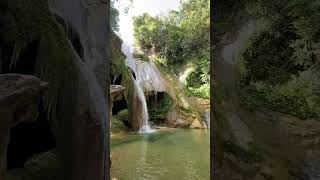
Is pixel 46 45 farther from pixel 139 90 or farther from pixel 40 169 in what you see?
pixel 139 90

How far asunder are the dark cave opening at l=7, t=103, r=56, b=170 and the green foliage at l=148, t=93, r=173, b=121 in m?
15.2

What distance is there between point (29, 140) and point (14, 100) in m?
2.42

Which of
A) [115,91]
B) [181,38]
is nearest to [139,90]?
[115,91]

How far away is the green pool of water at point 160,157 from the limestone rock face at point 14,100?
241 inches

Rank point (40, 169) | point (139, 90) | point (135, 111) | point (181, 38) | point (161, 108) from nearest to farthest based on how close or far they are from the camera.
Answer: point (40, 169) < point (135, 111) < point (139, 90) < point (161, 108) < point (181, 38)

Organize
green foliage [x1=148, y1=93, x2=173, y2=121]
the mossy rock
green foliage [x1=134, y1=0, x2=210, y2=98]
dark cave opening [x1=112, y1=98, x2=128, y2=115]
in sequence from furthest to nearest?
green foliage [x1=134, y1=0, x2=210, y2=98], green foliage [x1=148, y1=93, x2=173, y2=121], dark cave opening [x1=112, y1=98, x2=128, y2=115], the mossy rock

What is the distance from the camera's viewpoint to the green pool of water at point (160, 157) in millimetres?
8391

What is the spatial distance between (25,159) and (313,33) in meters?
3.57

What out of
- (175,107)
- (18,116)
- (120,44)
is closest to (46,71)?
(18,116)

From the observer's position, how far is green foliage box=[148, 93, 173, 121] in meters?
19.6

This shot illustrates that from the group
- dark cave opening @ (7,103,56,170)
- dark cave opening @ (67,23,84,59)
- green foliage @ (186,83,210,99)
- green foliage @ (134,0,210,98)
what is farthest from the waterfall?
dark cave opening @ (7,103,56,170)

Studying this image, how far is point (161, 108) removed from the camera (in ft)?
65.3

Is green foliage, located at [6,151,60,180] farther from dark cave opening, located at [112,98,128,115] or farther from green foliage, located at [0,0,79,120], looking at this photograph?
dark cave opening, located at [112,98,128,115]

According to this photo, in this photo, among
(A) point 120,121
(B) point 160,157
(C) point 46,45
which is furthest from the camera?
(A) point 120,121
